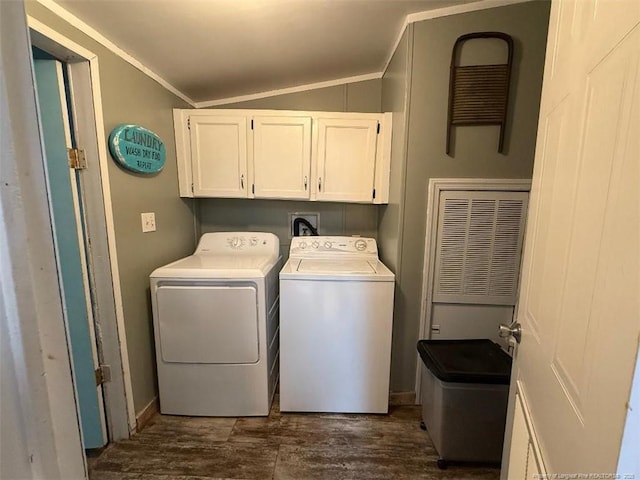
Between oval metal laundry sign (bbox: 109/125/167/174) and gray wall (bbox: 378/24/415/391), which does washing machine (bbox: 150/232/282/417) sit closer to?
oval metal laundry sign (bbox: 109/125/167/174)

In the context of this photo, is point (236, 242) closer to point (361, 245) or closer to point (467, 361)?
point (361, 245)

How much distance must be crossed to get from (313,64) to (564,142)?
72.9 inches

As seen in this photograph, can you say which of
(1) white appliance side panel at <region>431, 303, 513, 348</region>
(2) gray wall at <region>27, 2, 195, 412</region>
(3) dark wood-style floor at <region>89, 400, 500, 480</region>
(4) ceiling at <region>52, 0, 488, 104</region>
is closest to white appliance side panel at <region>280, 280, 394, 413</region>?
(3) dark wood-style floor at <region>89, 400, 500, 480</region>

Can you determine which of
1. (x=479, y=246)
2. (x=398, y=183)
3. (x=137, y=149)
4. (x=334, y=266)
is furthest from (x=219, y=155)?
(x=479, y=246)

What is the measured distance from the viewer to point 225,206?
2.59 m

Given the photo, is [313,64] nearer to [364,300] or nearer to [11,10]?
[364,300]

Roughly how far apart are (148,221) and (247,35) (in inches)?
49.5

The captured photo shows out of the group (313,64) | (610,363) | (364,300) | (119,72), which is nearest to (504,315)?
(364,300)

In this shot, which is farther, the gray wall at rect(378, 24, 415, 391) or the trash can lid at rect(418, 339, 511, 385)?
the gray wall at rect(378, 24, 415, 391)

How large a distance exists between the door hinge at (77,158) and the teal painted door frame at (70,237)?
0.06 ft

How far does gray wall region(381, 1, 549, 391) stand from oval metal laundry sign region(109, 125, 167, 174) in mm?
1597

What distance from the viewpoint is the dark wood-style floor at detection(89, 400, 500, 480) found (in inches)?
→ 58.1

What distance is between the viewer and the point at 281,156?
2176 mm

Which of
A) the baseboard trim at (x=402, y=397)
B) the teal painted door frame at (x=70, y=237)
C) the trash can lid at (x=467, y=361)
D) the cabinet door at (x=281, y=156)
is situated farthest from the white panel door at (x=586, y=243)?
the teal painted door frame at (x=70, y=237)
